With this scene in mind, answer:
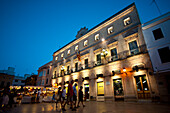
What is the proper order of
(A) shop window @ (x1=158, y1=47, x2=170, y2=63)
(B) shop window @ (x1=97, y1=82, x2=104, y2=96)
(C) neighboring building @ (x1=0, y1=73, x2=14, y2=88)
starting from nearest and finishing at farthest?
(A) shop window @ (x1=158, y1=47, x2=170, y2=63) < (B) shop window @ (x1=97, y1=82, x2=104, y2=96) < (C) neighboring building @ (x1=0, y1=73, x2=14, y2=88)

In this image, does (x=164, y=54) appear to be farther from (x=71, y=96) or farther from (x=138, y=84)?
(x=71, y=96)

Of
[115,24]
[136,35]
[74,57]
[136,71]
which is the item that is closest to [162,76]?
[136,71]

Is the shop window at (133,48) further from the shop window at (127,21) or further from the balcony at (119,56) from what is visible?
the shop window at (127,21)

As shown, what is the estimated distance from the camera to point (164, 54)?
9.49m

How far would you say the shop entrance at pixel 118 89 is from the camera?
1137 centimetres

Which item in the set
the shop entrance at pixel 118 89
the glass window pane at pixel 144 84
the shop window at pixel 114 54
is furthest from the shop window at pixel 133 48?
the shop entrance at pixel 118 89

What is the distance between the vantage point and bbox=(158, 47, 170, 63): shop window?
9281mm

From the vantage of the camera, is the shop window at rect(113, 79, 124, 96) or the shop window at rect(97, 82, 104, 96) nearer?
the shop window at rect(113, 79, 124, 96)

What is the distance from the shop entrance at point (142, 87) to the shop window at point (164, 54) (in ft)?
8.66

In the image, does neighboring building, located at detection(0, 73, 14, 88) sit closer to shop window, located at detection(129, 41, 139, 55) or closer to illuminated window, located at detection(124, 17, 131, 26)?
shop window, located at detection(129, 41, 139, 55)

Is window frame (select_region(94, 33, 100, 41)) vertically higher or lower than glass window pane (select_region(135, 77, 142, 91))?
higher

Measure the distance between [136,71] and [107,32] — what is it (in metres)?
7.87

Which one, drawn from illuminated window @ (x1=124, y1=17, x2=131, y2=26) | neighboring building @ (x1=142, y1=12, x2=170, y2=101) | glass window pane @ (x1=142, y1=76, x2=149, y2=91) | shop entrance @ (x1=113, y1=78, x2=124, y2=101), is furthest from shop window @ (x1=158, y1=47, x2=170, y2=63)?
illuminated window @ (x1=124, y1=17, x2=131, y2=26)

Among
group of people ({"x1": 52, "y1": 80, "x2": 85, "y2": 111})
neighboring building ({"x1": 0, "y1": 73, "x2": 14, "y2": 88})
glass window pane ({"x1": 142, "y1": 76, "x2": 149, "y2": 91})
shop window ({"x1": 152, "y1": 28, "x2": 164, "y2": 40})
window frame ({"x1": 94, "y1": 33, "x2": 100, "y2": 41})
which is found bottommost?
group of people ({"x1": 52, "y1": 80, "x2": 85, "y2": 111})
